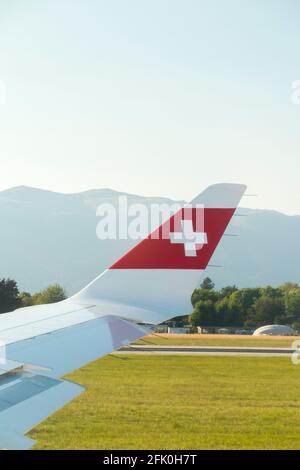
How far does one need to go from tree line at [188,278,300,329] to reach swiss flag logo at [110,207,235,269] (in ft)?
358

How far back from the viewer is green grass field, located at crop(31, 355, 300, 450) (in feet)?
39.2

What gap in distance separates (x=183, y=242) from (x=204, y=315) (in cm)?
11784

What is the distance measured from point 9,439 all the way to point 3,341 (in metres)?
1.69

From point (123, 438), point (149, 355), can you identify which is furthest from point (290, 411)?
point (149, 355)

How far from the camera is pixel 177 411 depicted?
51.1 feet

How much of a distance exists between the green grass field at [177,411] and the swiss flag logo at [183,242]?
521cm

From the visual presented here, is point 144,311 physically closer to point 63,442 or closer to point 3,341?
point 3,341

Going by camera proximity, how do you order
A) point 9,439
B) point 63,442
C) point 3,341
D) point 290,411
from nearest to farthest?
point 9,439
point 3,341
point 63,442
point 290,411

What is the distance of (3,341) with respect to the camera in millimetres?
5332

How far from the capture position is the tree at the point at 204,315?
122250 millimetres

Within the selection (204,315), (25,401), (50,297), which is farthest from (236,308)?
(25,401)

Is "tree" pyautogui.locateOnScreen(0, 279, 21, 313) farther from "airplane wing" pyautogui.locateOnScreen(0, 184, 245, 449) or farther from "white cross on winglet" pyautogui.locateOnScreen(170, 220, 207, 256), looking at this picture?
"white cross on winglet" pyautogui.locateOnScreen(170, 220, 207, 256)

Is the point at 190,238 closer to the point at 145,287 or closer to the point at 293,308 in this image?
the point at 145,287
